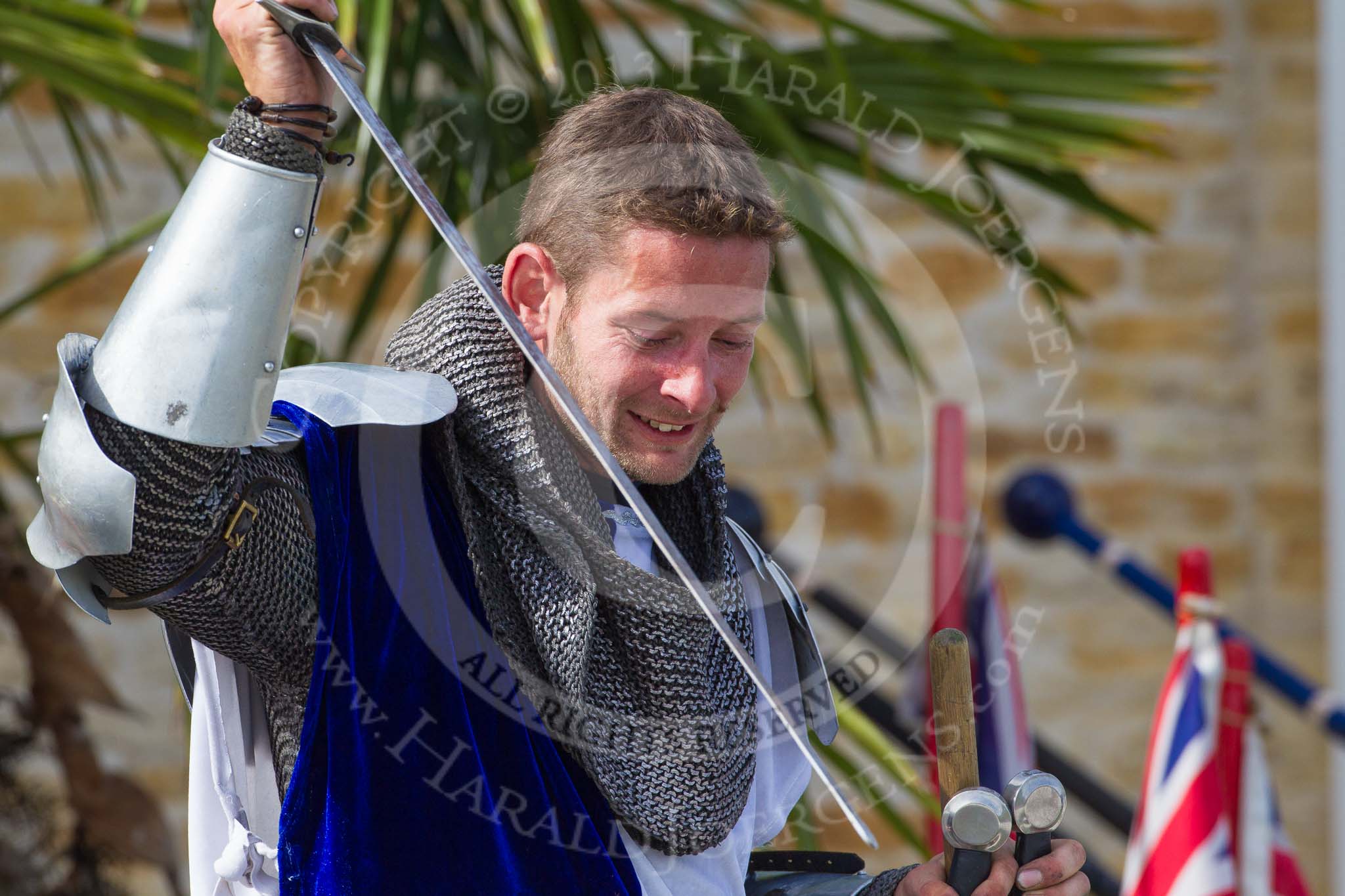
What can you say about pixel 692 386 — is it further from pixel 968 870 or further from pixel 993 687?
pixel 993 687

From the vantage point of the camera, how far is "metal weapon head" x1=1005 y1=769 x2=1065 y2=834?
1.06m

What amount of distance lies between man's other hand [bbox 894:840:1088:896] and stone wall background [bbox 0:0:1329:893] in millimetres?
2036

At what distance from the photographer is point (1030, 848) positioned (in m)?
1.10

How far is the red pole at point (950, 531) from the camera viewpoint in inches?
88.3

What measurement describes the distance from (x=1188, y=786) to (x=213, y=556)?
5.07 ft

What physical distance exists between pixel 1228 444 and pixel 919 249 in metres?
0.78

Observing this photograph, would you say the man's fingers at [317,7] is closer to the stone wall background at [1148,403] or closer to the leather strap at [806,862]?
the leather strap at [806,862]

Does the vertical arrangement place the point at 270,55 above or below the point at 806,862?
above

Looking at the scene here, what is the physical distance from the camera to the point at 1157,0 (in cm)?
339

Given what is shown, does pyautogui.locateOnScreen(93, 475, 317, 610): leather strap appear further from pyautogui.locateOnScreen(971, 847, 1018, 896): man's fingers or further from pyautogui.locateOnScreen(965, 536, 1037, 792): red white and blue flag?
pyautogui.locateOnScreen(965, 536, 1037, 792): red white and blue flag

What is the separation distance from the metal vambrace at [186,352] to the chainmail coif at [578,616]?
0.20 metres

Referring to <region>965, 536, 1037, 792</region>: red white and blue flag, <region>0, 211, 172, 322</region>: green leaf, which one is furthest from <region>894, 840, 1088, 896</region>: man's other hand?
<region>0, 211, 172, 322</region>: green leaf

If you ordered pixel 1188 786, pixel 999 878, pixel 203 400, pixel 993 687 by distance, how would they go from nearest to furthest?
pixel 203 400, pixel 999 878, pixel 1188 786, pixel 993 687

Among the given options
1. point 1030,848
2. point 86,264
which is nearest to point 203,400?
point 1030,848
